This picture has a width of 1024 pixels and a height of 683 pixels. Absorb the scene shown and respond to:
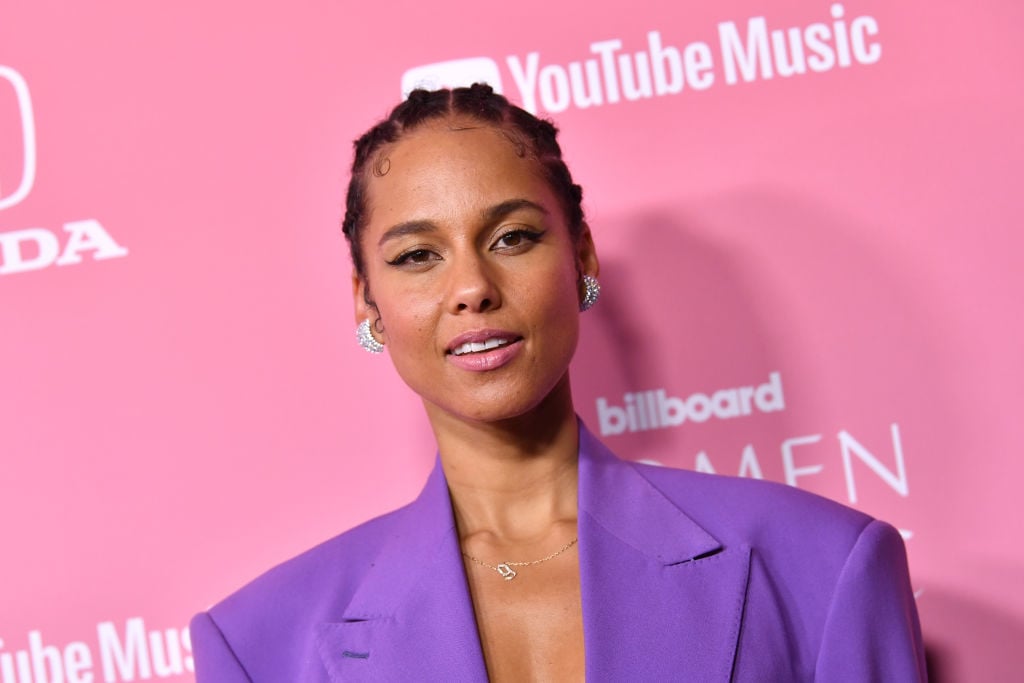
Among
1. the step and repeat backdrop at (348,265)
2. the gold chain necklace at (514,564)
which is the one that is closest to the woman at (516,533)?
the gold chain necklace at (514,564)

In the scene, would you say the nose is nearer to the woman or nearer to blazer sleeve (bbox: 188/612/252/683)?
the woman

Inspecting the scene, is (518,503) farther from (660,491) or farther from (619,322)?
(619,322)

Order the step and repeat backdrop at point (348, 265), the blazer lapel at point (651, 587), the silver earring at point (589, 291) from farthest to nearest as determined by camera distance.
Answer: the step and repeat backdrop at point (348, 265), the silver earring at point (589, 291), the blazer lapel at point (651, 587)

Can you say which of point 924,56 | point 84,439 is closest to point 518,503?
point 84,439

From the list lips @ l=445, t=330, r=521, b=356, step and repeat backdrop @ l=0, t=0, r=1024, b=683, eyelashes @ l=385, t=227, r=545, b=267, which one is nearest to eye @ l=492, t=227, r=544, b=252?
eyelashes @ l=385, t=227, r=545, b=267

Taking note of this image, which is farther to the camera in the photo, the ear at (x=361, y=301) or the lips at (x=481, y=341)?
the ear at (x=361, y=301)

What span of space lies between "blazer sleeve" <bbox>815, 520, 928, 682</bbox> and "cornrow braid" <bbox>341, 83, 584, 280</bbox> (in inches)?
20.0

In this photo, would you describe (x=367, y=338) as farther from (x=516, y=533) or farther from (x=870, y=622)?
(x=870, y=622)

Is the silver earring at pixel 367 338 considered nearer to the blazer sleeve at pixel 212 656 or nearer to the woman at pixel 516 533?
the woman at pixel 516 533

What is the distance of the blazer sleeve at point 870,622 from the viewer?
1.41 m

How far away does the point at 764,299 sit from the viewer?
1983mm

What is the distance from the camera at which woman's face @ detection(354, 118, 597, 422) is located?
57.1 inches

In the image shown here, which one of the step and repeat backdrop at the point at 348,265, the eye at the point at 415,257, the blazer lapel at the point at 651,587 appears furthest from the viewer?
the step and repeat backdrop at the point at 348,265

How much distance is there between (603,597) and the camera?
1.45 metres
